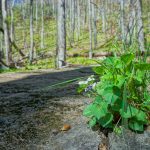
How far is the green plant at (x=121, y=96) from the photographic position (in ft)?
7.39

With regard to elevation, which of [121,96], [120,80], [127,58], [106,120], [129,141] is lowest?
[129,141]

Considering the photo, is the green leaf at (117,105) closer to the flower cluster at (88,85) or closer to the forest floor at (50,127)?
the forest floor at (50,127)

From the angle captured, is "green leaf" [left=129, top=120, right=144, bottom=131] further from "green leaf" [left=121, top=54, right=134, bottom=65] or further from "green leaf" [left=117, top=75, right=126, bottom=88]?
"green leaf" [left=121, top=54, right=134, bottom=65]

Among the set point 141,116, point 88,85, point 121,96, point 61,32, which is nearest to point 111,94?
point 121,96

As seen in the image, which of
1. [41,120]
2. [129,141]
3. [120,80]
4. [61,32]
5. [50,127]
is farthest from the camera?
[61,32]

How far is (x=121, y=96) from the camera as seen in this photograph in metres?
2.30

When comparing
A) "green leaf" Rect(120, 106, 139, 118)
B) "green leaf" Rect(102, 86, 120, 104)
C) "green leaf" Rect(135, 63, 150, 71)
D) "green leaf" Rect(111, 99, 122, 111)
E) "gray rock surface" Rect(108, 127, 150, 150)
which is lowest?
"gray rock surface" Rect(108, 127, 150, 150)

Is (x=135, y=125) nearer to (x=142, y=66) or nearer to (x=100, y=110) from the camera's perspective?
(x=100, y=110)

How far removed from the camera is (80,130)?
2.45 meters

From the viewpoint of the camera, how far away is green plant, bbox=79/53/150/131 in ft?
7.39

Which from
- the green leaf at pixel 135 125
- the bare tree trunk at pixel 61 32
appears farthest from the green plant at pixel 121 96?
the bare tree trunk at pixel 61 32

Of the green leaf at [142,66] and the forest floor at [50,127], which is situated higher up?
the green leaf at [142,66]

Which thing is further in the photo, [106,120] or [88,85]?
[88,85]

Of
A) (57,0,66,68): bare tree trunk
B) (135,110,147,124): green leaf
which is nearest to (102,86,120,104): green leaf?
(135,110,147,124): green leaf
